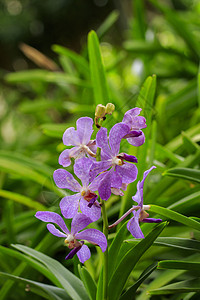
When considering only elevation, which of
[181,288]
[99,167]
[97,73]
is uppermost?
[97,73]

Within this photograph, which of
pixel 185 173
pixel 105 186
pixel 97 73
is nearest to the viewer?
pixel 105 186

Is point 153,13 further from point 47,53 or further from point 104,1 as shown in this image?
point 47,53

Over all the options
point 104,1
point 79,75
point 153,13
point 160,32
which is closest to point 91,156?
point 79,75

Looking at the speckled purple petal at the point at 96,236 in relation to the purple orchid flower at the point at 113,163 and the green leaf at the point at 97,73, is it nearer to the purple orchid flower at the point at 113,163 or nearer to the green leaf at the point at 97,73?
the purple orchid flower at the point at 113,163

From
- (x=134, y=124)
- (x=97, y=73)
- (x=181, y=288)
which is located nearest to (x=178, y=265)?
(x=181, y=288)

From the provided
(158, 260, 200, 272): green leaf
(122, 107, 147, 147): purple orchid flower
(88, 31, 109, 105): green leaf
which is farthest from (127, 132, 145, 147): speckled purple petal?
(88, 31, 109, 105): green leaf

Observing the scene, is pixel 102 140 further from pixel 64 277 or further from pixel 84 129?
pixel 64 277

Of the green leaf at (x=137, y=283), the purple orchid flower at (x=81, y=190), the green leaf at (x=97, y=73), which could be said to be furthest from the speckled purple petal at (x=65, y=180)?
the green leaf at (x=97, y=73)
